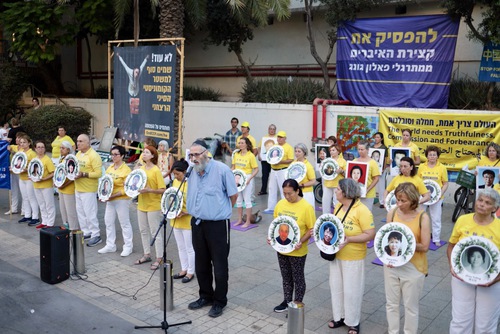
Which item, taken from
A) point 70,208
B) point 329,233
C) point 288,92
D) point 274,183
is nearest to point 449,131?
point 274,183

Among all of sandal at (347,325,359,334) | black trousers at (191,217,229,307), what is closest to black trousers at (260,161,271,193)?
black trousers at (191,217,229,307)

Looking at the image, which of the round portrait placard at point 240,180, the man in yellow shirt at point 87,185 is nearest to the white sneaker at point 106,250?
the man in yellow shirt at point 87,185

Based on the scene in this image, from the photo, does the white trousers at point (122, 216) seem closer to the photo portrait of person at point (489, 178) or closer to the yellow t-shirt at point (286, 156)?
the yellow t-shirt at point (286, 156)

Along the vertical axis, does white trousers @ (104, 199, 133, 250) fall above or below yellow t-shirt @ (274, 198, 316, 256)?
below

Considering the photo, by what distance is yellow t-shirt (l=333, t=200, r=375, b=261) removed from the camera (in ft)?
19.4

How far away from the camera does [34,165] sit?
10.7m

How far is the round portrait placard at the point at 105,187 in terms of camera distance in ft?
29.8

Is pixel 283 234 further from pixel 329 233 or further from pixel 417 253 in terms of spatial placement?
pixel 417 253

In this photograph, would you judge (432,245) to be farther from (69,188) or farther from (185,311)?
(69,188)

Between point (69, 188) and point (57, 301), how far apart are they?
3368 millimetres

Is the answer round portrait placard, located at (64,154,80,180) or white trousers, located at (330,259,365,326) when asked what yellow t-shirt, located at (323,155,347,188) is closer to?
white trousers, located at (330,259,365,326)

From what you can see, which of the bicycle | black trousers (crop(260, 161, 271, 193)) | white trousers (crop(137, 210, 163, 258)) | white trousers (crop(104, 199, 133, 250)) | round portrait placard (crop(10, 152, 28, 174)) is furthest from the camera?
black trousers (crop(260, 161, 271, 193))

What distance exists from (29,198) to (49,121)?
967 centimetres

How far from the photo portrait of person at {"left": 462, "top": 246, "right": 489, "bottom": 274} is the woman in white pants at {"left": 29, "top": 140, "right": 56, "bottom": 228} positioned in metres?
8.36
